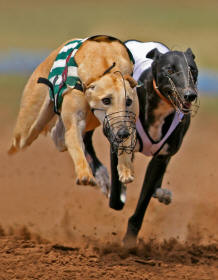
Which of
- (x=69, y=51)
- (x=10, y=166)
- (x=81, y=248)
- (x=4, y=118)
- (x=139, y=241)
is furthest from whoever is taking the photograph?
(x=4, y=118)

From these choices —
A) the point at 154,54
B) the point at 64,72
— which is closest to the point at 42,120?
the point at 64,72

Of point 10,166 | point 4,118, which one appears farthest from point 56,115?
point 4,118

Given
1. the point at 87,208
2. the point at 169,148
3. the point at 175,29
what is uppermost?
the point at 175,29

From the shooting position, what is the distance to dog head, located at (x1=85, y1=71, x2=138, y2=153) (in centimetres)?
451

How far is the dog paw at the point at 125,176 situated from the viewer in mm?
4535

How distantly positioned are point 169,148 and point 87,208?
2079mm

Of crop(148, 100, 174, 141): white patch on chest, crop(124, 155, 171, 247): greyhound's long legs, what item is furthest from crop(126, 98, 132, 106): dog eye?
crop(124, 155, 171, 247): greyhound's long legs

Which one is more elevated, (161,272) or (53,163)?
(53,163)

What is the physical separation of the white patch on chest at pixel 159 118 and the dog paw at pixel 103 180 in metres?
0.53

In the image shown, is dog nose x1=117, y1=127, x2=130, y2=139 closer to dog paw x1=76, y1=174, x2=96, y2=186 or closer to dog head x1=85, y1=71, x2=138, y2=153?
dog head x1=85, y1=71, x2=138, y2=153

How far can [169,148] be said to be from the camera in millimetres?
5656

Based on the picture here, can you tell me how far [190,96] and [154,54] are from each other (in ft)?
2.26

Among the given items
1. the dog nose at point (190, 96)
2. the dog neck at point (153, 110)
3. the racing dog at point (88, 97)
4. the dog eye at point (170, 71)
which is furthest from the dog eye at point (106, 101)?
the dog neck at point (153, 110)

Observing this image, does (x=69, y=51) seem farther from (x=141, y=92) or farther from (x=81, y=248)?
(x=81, y=248)
